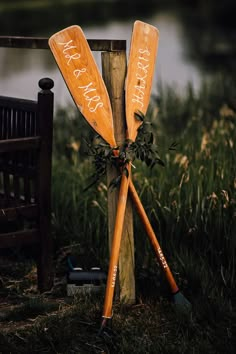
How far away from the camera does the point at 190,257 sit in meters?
4.69

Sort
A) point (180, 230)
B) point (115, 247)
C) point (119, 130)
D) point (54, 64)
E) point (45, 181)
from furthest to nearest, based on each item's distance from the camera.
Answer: point (54, 64) < point (180, 230) < point (45, 181) < point (119, 130) < point (115, 247)

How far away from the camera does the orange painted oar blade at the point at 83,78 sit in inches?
162

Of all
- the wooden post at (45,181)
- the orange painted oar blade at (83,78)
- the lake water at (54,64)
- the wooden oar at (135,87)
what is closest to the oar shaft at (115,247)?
the wooden oar at (135,87)

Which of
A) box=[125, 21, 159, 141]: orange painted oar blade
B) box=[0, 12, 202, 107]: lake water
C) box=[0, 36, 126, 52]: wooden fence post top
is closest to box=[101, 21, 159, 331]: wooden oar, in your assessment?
box=[125, 21, 159, 141]: orange painted oar blade

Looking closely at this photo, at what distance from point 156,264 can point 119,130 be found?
2.92 feet

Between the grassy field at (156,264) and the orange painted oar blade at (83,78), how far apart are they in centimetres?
27

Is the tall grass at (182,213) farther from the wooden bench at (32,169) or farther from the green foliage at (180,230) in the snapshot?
the wooden bench at (32,169)

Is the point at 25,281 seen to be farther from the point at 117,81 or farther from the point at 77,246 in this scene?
the point at 117,81

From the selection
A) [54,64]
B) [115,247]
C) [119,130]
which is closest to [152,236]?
[115,247]

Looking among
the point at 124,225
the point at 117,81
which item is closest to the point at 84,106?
the point at 117,81

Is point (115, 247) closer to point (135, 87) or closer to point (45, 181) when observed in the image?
point (45, 181)

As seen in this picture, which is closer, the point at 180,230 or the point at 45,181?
the point at 45,181

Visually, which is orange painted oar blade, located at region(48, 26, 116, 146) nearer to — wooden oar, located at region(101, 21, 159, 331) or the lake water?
wooden oar, located at region(101, 21, 159, 331)

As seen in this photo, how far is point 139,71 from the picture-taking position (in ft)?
14.2
